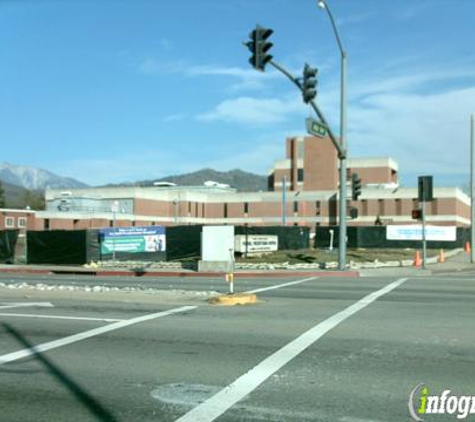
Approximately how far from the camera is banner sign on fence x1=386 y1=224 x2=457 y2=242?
42141 millimetres

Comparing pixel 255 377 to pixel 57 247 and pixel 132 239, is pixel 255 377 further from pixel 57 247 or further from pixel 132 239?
pixel 57 247

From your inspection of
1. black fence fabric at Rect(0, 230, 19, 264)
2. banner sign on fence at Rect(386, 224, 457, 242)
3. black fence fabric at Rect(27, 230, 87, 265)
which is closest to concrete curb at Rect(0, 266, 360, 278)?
black fence fabric at Rect(27, 230, 87, 265)

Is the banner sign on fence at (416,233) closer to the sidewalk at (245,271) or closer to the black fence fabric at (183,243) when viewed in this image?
the sidewalk at (245,271)

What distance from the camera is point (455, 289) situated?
60.7 ft

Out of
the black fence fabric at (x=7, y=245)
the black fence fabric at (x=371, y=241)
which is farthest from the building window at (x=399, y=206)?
the black fence fabric at (x=7, y=245)

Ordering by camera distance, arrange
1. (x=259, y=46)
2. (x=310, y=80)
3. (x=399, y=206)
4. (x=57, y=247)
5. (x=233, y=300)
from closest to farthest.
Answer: (x=233, y=300) < (x=259, y=46) < (x=310, y=80) < (x=57, y=247) < (x=399, y=206)

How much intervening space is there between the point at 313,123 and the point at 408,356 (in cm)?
1694

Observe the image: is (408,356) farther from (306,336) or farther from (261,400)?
(261,400)

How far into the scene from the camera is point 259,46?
18.5 meters

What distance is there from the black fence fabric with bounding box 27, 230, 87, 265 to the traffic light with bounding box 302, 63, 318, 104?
15.8 m

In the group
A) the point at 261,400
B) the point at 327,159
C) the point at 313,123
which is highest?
the point at 327,159

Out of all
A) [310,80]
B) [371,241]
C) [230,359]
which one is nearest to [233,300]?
[230,359]

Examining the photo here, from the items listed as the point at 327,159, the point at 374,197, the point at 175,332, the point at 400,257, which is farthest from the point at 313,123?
the point at 327,159

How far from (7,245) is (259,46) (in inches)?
877
